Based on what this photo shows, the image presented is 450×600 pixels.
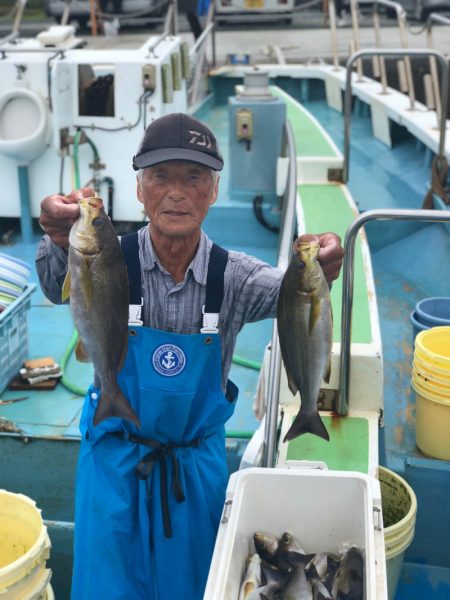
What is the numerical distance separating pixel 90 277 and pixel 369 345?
6.35 feet

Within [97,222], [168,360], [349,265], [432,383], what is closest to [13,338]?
[349,265]

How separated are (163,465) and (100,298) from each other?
28.1 inches

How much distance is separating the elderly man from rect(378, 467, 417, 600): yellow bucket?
3.11ft

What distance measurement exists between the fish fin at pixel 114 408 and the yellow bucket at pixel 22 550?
68cm

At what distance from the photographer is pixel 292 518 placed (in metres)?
2.67

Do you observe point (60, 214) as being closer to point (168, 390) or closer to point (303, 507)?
point (168, 390)

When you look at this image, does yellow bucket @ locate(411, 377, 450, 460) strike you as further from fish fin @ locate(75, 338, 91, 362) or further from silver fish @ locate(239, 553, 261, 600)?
fish fin @ locate(75, 338, 91, 362)

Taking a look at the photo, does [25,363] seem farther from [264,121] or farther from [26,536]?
[264,121]

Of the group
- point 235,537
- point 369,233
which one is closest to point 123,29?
point 369,233

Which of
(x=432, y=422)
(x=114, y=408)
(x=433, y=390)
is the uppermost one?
(x=114, y=408)

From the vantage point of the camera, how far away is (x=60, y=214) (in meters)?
2.27

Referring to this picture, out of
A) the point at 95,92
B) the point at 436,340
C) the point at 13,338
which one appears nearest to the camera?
the point at 436,340

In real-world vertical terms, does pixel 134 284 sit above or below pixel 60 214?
below

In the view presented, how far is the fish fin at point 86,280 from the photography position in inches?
86.7
